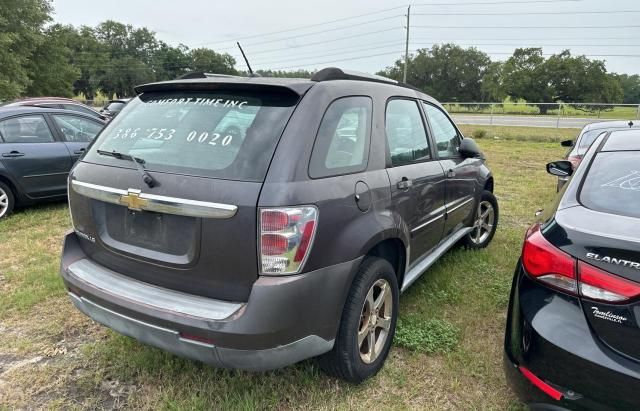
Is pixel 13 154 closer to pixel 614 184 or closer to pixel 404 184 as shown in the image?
pixel 404 184

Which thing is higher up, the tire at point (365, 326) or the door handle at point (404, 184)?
the door handle at point (404, 184)

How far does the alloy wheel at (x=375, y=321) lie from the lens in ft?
8.59

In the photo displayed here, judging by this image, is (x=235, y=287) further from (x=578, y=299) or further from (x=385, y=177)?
(x=578, y=299)

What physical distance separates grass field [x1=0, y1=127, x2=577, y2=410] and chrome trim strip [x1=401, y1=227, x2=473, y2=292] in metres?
0.36

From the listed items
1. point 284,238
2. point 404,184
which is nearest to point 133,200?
point 284,238

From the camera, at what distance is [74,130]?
6.69 metres

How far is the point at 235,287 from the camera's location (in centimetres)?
205

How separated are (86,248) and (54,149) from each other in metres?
4.48

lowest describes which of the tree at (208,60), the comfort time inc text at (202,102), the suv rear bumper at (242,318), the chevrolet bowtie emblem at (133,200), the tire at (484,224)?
the tire at (484,224)

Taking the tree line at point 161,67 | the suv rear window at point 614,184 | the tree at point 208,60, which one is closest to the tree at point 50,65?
the tree line at point 161,67

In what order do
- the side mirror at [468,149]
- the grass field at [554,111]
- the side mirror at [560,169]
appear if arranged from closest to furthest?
the side mirror at [468,149] → the side mirror at [560,169] → the grass field at [554,111]

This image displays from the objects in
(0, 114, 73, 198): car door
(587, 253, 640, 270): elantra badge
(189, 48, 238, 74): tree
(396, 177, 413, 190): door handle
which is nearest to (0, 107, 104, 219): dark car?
(0, 114, 73, 198): car door

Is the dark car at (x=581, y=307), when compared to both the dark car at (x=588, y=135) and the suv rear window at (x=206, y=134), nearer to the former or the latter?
the suv rear window at (x=206, y=134)

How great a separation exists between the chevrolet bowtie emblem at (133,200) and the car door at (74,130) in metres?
4.91
